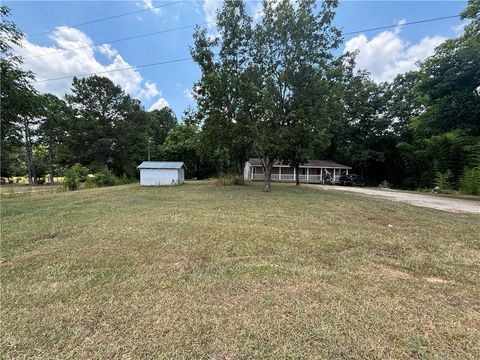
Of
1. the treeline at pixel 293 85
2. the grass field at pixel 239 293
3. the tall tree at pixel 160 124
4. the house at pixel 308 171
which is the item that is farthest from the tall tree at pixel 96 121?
the grass field at pixel 239 293

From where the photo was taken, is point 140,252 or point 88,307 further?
point 140,252

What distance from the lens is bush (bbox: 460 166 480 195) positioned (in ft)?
44.8

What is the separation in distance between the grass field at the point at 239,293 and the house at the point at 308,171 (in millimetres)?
23596

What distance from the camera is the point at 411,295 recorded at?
242 cm

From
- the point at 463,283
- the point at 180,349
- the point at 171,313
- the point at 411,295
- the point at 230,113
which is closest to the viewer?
the point at 180,349

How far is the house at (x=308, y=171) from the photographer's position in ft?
91.4

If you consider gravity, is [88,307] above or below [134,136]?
below

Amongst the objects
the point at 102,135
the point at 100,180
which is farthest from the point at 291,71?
the point at 102,135

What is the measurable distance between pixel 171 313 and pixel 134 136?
3271 centimetres

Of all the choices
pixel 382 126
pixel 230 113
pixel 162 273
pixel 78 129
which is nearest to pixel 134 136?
pixel 78 129

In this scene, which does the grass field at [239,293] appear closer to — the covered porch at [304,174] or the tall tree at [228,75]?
the tall tree at [228,75]

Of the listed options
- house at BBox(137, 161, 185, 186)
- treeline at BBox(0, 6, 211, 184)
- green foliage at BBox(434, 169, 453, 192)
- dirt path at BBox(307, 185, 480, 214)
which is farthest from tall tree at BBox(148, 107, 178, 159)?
green foliage at BBox(434, 169, 453, 192)

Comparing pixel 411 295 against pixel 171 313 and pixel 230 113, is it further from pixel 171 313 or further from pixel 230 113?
pixel 230 113

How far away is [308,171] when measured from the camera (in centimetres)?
2877
